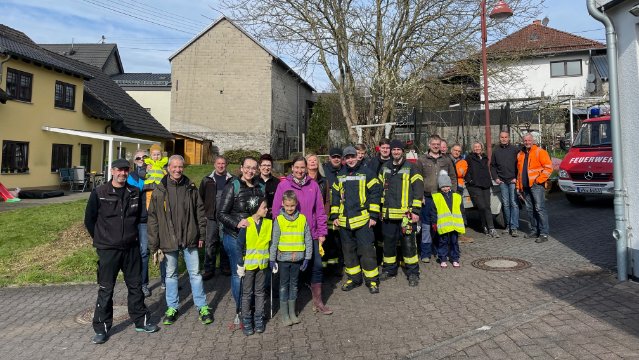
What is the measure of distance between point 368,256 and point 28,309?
4.49 meters

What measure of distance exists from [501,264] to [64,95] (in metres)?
21.2

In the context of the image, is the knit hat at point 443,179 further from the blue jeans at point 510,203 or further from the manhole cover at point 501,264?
the blue jeans at point 510,203

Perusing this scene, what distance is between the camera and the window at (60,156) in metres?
19.3

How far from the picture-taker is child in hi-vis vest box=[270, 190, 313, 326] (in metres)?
4.66

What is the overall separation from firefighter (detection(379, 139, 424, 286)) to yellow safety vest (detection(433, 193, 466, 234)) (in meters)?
0.86

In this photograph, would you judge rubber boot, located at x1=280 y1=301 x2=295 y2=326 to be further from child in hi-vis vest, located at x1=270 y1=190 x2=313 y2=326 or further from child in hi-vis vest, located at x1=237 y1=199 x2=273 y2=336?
child in hi-vis vest, located at x1=237 y1=199 x2=273 y2=336

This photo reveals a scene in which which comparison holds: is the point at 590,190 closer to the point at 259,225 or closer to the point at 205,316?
the point at 259,225

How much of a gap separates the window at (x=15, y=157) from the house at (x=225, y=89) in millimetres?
15031

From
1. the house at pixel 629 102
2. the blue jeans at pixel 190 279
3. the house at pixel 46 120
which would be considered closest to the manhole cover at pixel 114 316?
the blue jeans at pixel 190 279

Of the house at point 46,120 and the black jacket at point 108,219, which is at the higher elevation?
the house at point 46,120

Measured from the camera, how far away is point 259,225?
4633mm

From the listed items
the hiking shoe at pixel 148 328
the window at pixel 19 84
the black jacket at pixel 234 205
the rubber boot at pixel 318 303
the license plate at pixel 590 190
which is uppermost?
the window at pixel 19 84

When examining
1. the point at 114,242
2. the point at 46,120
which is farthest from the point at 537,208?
the point at 46,120

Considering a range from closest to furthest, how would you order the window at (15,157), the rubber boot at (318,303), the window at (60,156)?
the rubber boot at (318,303)
the window at (15,157)
the window at (60,156)
